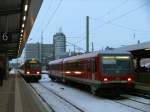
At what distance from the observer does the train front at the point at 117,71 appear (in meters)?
23.0

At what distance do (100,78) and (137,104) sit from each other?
402cm

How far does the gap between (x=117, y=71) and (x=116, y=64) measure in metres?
0.46

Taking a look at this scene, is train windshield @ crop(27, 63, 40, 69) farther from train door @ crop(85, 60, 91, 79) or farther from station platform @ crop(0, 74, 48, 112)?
station platform @ crop(0, 74, 48, 112)

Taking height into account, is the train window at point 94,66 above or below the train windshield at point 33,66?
below

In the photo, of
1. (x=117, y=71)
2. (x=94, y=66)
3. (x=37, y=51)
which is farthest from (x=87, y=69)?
(x=37, y=51)

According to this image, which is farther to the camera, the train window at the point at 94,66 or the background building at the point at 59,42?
the background building at the point at 59,42

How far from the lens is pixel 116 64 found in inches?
934

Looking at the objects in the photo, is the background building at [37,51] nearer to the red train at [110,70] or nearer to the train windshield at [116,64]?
the red train at [110,70]

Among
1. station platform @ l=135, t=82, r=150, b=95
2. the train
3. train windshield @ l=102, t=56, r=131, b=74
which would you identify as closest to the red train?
train windshield @ l=102, t=56, r=131, b=74

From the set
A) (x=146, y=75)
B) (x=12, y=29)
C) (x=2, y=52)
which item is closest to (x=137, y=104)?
(x=146, y=75)

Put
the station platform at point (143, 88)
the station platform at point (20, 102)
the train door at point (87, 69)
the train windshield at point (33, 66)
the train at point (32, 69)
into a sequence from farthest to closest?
1. the train windshield at point (33, 66)
2. the train at point (32, 69)
3. the train door at point (87, 69)
4. the station platform at point (143, 88)
5. the station platform at point (20, 102)

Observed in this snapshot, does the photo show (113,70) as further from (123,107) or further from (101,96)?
(123,107)

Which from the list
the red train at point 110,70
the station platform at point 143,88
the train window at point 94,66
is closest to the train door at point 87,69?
the red train at point 110,70

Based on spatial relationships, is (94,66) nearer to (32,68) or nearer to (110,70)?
(110,70)
